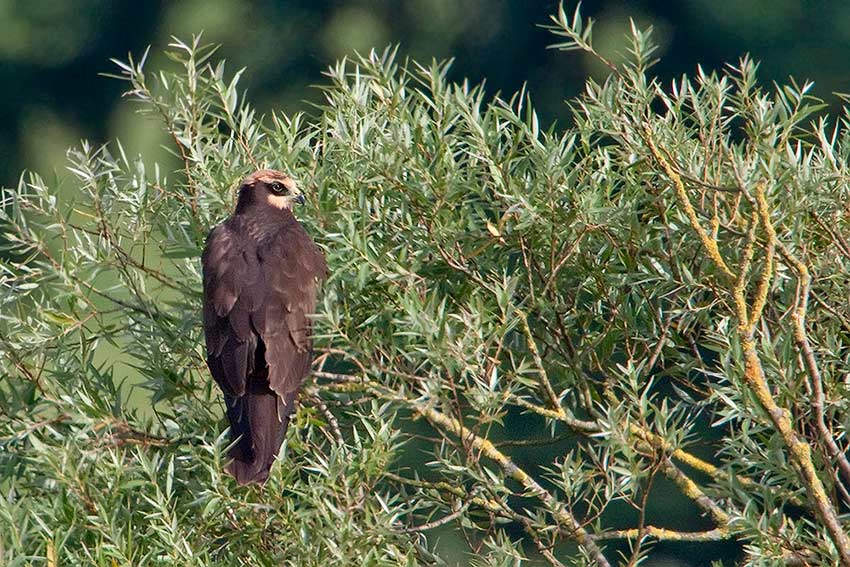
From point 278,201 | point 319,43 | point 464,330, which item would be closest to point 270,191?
point 278,201

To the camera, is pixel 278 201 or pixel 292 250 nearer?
pixel 292 250

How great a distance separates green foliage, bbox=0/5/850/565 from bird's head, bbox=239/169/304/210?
0.88 ft

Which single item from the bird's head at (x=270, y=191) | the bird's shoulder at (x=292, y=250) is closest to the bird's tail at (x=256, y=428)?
the bird's shoulder at (x=292, y=250)

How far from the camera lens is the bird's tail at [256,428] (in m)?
2.24

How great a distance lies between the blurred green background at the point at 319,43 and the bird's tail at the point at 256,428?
16.9 ft

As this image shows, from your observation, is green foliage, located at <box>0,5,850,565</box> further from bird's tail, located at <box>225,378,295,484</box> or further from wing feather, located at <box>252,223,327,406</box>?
wing feather, located at <box>252,223,327,406</box>

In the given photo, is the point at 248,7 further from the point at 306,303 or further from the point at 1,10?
the point at 306,303

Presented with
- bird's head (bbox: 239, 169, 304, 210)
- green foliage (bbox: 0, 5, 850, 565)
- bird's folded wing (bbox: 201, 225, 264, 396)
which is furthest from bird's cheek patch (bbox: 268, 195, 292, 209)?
green foliage (bbox: 0, 5, 850, 565)

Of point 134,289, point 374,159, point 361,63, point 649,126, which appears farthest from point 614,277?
point 134,289

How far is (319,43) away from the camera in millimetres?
10555

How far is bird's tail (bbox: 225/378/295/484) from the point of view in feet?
7.35

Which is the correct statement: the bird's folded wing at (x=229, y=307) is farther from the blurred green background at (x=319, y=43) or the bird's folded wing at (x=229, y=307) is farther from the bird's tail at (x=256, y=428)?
the blurred green background at (x=319, y=43)

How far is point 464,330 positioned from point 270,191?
3.63ft

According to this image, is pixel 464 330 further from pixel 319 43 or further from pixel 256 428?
pixel 319 43
